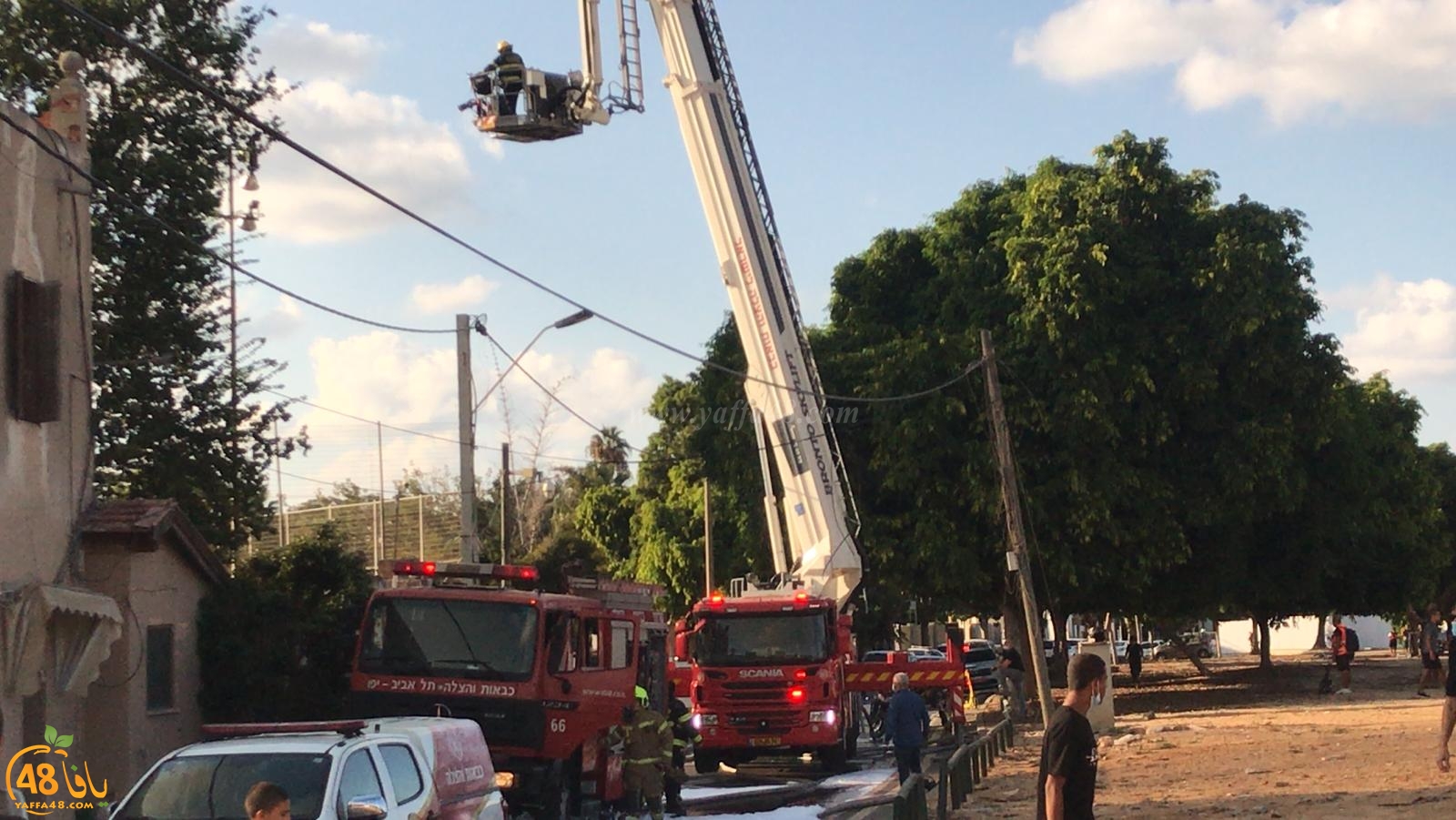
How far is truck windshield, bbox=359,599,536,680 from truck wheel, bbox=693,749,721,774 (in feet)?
29.1

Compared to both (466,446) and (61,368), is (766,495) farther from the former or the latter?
(61,368)

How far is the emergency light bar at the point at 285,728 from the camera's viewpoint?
11.1 m

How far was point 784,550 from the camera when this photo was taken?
27422mm

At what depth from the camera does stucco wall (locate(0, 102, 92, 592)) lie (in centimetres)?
1591

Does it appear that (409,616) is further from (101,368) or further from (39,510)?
(101,368)

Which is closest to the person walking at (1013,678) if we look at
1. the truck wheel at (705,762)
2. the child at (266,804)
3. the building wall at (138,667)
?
the truck wheel at (705,762)

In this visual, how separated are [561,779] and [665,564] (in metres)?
35.1

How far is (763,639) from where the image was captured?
26.0 meters

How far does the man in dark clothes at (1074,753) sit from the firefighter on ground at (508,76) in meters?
14.8

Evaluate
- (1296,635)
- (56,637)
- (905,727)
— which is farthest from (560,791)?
(1296,635)

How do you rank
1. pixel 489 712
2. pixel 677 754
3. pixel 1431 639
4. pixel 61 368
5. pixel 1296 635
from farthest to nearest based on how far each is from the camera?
pixel 1296 635 < pixel 1431 639 < pixel 677 754 < pixel 489 712 < pixel 61 368

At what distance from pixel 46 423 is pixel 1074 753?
12.2 metres

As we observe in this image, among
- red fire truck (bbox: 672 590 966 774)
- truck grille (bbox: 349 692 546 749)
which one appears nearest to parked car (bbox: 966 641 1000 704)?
red fire truck (bbox: 672 590 966 774)

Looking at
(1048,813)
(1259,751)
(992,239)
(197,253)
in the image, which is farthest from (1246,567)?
(1048,813)
